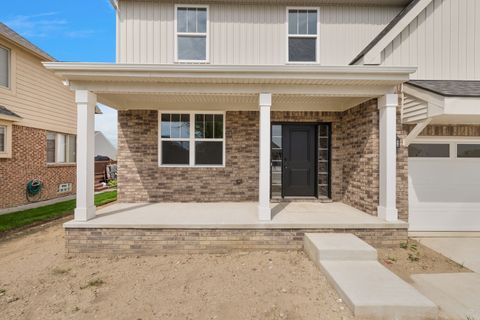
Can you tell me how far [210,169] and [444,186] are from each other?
17.6 feet

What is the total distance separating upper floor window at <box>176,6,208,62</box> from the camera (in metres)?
7.04

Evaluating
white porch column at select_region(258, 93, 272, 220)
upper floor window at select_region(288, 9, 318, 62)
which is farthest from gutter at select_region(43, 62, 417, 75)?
upper floor window at select_region(288, 9, 318, 62)

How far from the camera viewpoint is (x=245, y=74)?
469 cm

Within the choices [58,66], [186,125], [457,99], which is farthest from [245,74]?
[457,99]

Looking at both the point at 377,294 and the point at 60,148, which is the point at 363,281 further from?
the point at 60,148

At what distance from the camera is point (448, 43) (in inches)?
227

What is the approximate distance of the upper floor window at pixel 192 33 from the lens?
7.04m

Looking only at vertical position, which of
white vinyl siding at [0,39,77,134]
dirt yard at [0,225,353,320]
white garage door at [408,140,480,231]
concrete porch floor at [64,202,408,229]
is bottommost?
dirt yard at [0,225,353,320]

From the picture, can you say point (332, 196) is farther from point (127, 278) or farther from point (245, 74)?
point (127, 278)

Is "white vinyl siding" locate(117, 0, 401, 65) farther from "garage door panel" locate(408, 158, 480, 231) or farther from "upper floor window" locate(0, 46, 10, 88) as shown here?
"upper floor window" locate(0, 46, 10, 88)

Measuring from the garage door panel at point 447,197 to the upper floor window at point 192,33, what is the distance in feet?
20.0

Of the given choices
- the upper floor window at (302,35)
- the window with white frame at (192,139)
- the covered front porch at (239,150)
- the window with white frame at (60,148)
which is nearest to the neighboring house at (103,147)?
the window with white frame at (60,148)

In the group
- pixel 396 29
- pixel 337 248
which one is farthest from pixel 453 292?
pixel 396 29

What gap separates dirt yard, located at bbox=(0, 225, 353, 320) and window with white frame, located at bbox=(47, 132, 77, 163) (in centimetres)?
666
